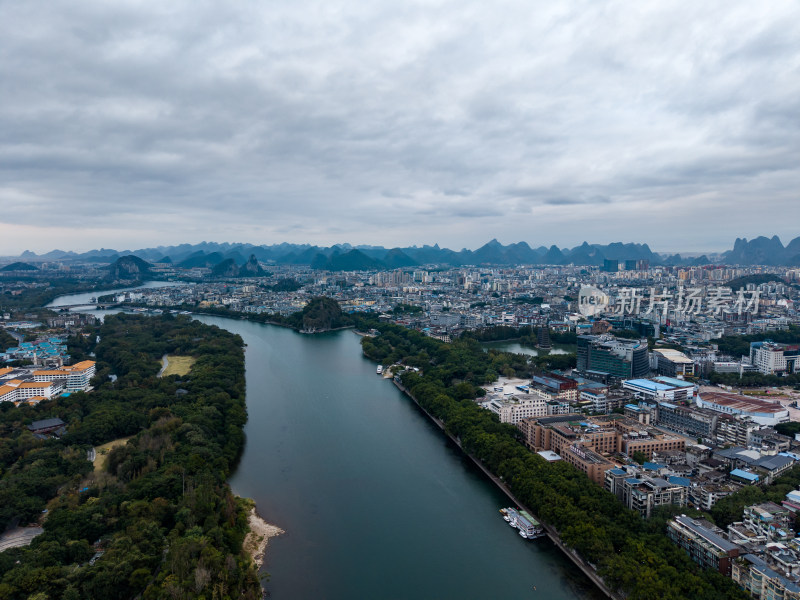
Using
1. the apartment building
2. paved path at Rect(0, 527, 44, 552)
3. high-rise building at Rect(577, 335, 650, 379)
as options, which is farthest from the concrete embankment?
high-rise building at Rect(577, 335, 650, 379)

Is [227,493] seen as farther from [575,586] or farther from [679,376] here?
[679,376]

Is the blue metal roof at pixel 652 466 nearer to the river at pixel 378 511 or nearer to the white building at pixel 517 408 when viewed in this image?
the river at pixel 378 511

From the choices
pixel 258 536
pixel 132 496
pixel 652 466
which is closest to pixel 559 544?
pixel 652 466

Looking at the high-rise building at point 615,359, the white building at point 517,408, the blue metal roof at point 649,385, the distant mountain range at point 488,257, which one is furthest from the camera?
the distant mountain range at point 488,257

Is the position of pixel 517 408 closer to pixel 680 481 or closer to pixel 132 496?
pixel 680 481

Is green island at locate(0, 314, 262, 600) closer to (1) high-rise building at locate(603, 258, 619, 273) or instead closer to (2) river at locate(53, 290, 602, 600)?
(2) river at locate(53, 290, 602, 600)

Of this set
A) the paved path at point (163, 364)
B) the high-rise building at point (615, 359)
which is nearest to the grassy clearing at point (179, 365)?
the paved path at point (163, 364)

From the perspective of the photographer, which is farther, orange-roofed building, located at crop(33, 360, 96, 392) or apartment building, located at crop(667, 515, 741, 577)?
orange-roofed building, located at crop(33, 360, 96, 392)
